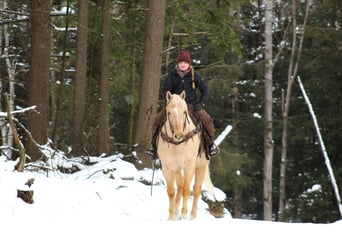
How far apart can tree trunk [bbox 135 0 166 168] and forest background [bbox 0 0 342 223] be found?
0.08 ft

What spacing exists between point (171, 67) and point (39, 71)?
1625 cm

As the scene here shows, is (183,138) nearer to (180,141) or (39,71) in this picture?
(180,141)

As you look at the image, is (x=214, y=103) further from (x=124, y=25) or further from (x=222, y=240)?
(x=222, y=240)

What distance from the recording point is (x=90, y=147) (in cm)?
1588

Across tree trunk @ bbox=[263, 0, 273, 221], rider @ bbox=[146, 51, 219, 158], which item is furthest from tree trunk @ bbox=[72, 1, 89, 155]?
tree trunk @ bbox=[263, 0, 273, 221]

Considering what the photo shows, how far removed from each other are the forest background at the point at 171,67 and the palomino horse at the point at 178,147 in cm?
450

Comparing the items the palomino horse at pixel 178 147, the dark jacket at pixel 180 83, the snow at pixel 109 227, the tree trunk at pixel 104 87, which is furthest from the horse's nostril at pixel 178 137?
the tree trunk at pixel 104 87

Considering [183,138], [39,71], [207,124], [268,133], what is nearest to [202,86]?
[207,124]

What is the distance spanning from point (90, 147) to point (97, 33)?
12.4 feet

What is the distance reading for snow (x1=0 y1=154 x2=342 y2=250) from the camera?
609cm

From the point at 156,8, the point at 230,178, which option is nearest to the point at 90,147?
the point at 156,8

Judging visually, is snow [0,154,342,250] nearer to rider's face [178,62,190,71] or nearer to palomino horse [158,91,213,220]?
palomino horse [158,91,213,220]

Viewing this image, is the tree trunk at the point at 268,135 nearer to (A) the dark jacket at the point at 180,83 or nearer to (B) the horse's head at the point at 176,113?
(A) the dark jacket at the point at 180,83

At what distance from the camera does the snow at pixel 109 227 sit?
20.0 feet
